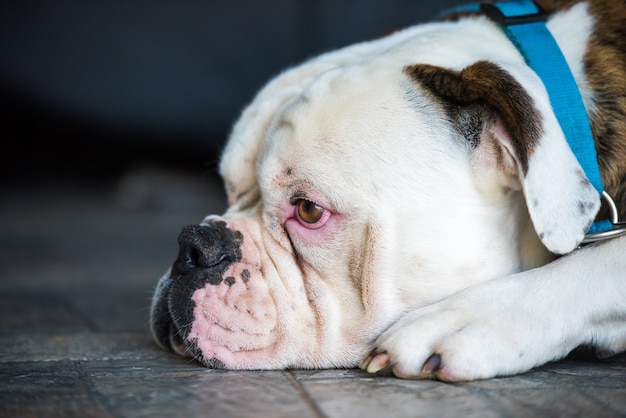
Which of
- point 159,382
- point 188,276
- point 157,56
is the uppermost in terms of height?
point 157,56

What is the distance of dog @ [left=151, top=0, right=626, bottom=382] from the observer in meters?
2.11

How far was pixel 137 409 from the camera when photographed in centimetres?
185

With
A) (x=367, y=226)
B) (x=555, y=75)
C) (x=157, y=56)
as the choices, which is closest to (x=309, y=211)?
(x=367, y=226)

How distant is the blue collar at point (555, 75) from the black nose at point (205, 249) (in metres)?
0.87

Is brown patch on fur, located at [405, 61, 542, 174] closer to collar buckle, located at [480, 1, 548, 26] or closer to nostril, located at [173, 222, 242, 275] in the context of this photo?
collar buckle, located at [480, 1, 548, 26]

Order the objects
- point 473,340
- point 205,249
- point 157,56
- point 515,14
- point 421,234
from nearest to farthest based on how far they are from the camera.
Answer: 1. point 473,340
2. point 421,234
3. point 205,249
4. point 515,14
5. point 157,56

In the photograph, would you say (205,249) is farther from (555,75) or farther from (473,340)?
(555,75)

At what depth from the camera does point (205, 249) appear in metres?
2.39

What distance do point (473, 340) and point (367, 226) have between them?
394 mm

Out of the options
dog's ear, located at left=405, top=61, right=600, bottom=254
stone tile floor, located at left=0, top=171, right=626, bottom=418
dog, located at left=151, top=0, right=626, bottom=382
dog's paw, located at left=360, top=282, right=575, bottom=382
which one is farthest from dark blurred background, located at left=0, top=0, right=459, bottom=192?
dog's paw, located at left=360, top=282, right=575, bottom=382

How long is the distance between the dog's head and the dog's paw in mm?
121

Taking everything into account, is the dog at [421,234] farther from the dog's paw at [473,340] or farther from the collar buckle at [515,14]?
the collar buckle at [515,14]

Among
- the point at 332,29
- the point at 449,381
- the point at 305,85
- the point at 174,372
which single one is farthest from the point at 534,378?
the point at 332,29

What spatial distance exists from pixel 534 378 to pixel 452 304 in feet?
0.81
